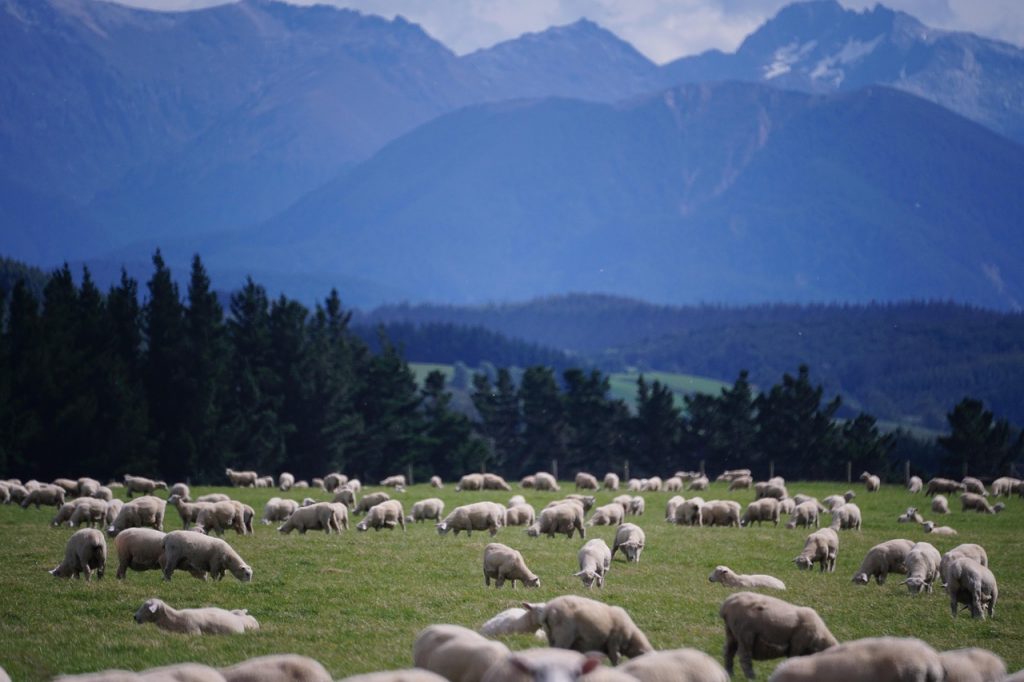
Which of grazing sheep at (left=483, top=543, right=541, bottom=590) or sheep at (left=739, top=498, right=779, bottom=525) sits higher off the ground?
grazing sheep at (left=483, top=543, right=541, bottom=590)

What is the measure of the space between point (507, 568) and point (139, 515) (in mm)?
10550

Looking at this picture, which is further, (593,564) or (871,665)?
(593,564)

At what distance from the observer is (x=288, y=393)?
87.6 m

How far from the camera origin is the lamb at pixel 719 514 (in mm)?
38406

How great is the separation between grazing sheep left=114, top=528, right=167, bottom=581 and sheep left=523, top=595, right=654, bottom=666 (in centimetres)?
1008

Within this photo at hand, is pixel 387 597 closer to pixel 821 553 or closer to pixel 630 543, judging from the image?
pixel 630 543

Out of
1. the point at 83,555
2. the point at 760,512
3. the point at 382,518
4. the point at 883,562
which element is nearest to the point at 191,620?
the point at 83,555

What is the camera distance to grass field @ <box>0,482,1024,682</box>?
17.4 m

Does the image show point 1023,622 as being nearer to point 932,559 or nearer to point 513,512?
point 932,559

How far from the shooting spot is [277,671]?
45.1 feet

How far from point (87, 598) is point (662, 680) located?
1172 centimetres

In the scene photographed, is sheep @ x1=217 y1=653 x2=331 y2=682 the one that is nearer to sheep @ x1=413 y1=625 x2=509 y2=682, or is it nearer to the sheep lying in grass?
sheep @ x1=413 y1=625 x2=509 y2=682

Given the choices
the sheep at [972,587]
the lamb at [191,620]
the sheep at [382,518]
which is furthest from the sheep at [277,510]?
the sheep at [972,587]

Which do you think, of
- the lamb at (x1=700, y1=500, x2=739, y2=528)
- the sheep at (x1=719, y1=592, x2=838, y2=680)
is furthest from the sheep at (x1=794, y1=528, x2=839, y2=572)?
the sheep at (x1=719, y1=592, x2=838, y2=680)
